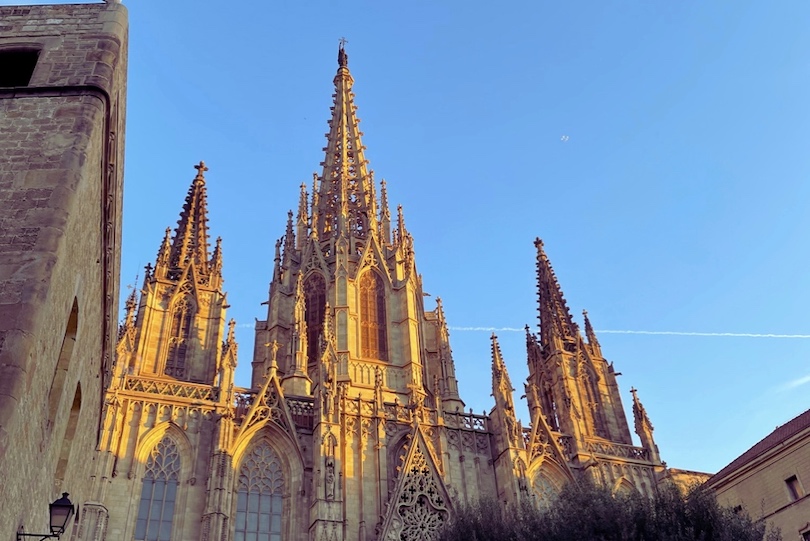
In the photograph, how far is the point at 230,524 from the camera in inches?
821

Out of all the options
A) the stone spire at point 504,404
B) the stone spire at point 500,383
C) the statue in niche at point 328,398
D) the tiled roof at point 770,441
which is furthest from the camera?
the stone spire at point 500,383

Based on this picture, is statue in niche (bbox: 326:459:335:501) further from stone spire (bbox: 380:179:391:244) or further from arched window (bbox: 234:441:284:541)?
stone spire (bbox: 380:179:391:244)

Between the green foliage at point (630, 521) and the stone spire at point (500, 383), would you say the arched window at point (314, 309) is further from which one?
the green foliage at point (630, 521)

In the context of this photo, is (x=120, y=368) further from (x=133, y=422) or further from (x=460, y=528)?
(x=460, y=528)

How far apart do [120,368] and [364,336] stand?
34.0ft

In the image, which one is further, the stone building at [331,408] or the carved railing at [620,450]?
the carved railing at [620,450]

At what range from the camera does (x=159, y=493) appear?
2122 cm

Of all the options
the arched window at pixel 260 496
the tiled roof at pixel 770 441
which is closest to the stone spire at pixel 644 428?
the tiled roof at pixel 770 441

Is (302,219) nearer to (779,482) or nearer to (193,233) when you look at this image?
(193,233)

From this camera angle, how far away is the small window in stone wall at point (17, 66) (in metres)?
11.0

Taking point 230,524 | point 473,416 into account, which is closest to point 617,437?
point 473,416

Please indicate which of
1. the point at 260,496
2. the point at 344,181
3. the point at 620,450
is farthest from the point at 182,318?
the point at 620,450

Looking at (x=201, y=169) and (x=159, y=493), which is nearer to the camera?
(x=159, y=493)

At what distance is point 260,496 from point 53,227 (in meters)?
15.4
